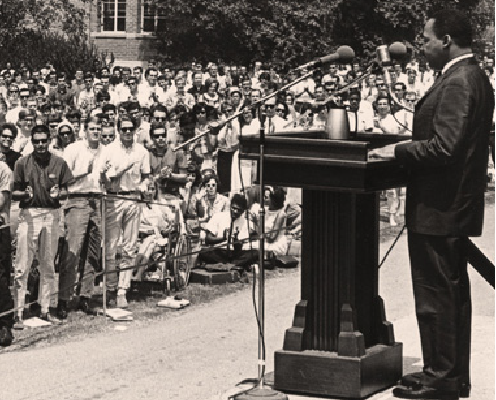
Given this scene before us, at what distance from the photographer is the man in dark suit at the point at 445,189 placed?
24.0 ft

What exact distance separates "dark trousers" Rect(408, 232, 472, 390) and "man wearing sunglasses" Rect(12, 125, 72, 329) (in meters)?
5.40

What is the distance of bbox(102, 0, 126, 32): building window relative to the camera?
4722cm

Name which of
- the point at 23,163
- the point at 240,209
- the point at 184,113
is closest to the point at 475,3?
the point at 184,113

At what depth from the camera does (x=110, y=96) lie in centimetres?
2698

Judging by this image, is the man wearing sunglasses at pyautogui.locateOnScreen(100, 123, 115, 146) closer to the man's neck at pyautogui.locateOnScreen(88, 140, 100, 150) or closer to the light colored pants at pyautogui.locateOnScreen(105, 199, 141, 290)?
the man's neck at pyautogui.locateOnScreen(88, 140, 100, 150)

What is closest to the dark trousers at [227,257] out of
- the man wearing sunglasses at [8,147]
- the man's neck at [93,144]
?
the man's neck at [93,144]

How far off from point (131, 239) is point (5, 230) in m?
1.99

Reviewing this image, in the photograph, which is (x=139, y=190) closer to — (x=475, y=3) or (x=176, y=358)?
(x=176, y=358)

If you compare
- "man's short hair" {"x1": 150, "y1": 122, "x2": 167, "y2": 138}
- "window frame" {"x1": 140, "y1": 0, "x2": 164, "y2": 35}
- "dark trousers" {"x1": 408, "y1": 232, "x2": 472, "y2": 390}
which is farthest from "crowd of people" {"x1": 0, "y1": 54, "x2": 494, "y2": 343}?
"window frame" {"x1": 140, "y1": 0, "x2": 164, "y2": 35}

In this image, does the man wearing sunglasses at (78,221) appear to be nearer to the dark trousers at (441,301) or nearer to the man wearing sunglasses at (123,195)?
the man wearing sunglasses at (123,195)

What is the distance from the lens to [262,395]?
300 inches

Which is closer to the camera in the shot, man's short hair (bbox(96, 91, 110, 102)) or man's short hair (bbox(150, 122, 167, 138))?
man's short hair (bbox(150, 122, 167, 138))

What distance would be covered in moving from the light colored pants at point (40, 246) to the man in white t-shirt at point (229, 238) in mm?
2848

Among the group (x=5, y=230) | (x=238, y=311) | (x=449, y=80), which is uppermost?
(x=449, y=80)
